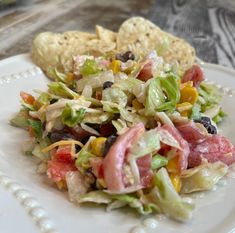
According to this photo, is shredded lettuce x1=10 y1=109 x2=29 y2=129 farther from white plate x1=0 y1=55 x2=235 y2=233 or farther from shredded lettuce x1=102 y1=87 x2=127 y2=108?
shredded lettuce x1=102 y1=87 x2=127 y2=108

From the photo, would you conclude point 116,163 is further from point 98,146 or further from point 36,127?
point 36,127

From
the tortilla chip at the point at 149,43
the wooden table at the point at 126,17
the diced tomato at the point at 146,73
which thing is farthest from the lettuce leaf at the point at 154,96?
the wooden table at the point at 126,17

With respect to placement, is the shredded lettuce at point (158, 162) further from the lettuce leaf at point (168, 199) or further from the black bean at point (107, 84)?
the black bean at point (107, 84)

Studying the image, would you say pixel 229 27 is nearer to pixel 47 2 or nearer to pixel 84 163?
pixel 47 2

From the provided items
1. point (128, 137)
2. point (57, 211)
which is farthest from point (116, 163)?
point (57, 211)

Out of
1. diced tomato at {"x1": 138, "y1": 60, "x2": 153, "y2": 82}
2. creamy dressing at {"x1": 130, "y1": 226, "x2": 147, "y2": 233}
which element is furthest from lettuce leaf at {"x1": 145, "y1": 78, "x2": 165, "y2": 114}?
creamy dressing at {"x1": 130, "y1": 226, "x2": 147, "y2": 233}

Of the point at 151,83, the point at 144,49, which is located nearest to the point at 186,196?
the point at 151,83
